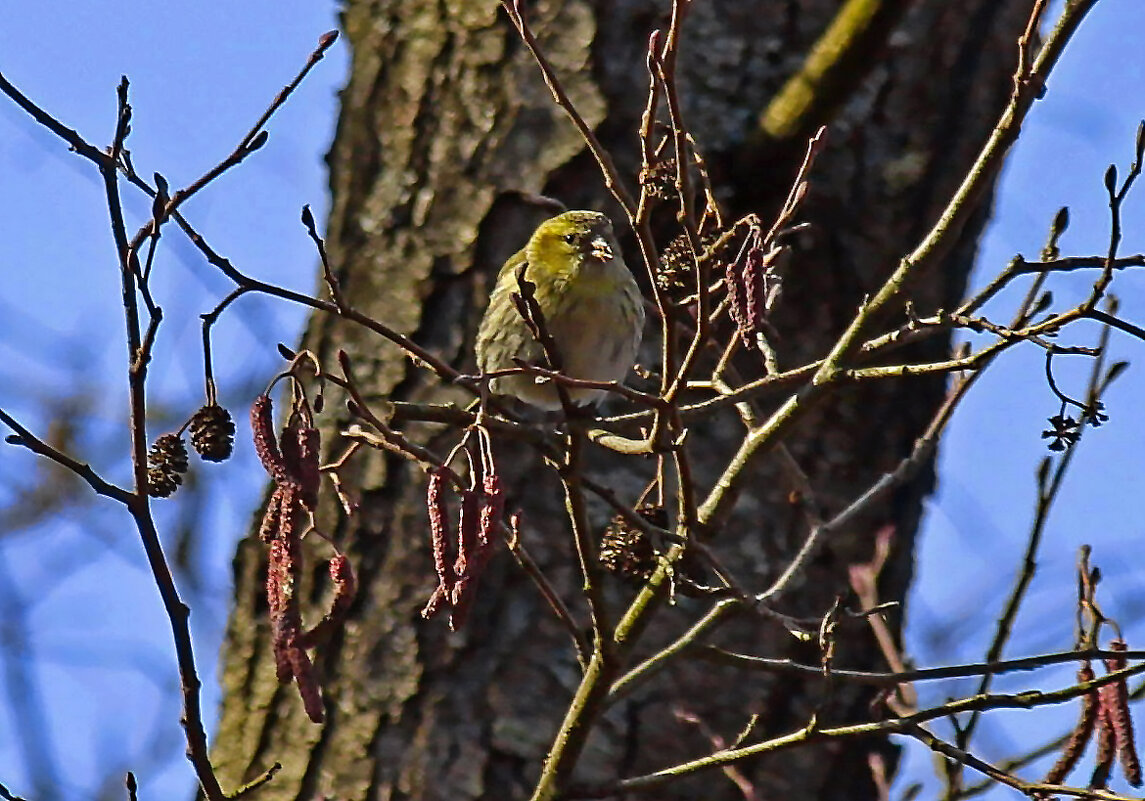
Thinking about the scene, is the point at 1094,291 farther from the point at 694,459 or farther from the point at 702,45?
the point at 702,45

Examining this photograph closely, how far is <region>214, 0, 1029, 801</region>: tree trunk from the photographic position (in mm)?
2520

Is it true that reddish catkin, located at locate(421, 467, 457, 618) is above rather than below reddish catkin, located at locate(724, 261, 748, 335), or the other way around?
below

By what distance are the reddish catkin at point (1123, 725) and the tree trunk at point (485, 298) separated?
1063mm

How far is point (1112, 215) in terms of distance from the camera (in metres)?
1.44

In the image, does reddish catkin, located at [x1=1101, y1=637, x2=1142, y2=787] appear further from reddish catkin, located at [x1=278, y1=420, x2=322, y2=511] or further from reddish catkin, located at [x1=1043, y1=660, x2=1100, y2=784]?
reddish catkin, located at [x1=278, y1=420, x2=322, y2=511]

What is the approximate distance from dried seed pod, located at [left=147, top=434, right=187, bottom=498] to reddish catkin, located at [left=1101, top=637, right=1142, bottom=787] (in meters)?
0.91

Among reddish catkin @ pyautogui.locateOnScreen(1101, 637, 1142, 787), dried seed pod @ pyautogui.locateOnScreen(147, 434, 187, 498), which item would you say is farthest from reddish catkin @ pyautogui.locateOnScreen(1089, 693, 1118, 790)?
dried seed pod @ pyautogui.locateOnScreen(147, 434, 187, 498)

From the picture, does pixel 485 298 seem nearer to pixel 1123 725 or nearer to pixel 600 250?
pixel 600 250

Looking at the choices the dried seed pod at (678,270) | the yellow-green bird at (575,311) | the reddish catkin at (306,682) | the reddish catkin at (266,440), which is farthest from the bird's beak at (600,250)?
the reddish catkin at (306,682)

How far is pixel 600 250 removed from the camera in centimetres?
217

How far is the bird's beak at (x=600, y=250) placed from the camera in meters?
2.04

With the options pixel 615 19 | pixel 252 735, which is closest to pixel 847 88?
pixel 615 19

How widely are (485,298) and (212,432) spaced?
1.29m

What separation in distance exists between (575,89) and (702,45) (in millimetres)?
244
